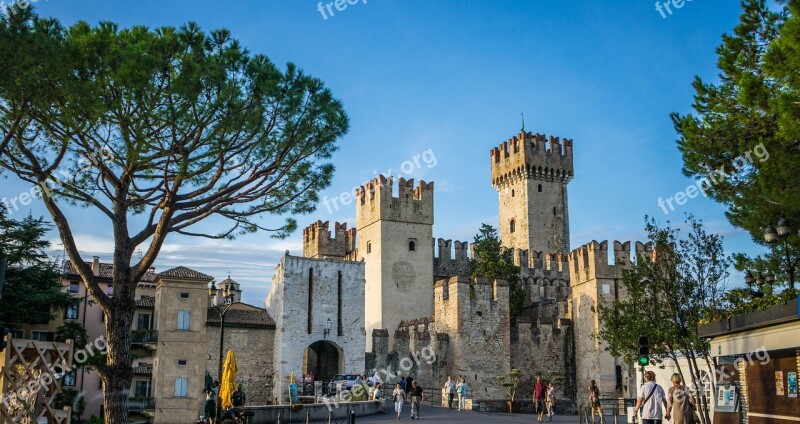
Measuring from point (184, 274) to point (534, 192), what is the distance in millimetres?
34082

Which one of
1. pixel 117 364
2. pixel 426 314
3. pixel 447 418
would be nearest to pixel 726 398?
pixel 447 418

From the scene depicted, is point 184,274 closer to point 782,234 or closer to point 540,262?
point 540,262

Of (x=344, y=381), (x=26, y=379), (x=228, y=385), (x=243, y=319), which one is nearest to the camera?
(x=26, y=379)

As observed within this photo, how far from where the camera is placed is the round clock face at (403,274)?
4803 cm

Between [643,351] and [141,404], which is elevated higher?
[643,351]

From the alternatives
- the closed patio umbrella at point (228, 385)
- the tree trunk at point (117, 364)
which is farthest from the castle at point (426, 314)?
the tree trunk at point (117, 364)

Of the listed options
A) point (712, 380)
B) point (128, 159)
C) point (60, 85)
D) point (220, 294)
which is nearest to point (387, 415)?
point (712, 380)

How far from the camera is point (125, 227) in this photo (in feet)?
60.6

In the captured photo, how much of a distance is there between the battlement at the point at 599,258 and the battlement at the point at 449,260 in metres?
12.8

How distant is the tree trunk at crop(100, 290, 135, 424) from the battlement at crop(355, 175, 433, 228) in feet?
102

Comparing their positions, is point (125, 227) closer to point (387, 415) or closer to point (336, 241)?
point (387, 415)

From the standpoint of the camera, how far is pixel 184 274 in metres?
37.7

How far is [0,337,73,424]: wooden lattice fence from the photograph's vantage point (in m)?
13.1

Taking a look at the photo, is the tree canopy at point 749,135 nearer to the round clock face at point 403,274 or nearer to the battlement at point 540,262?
the round clock face at point 403,274
